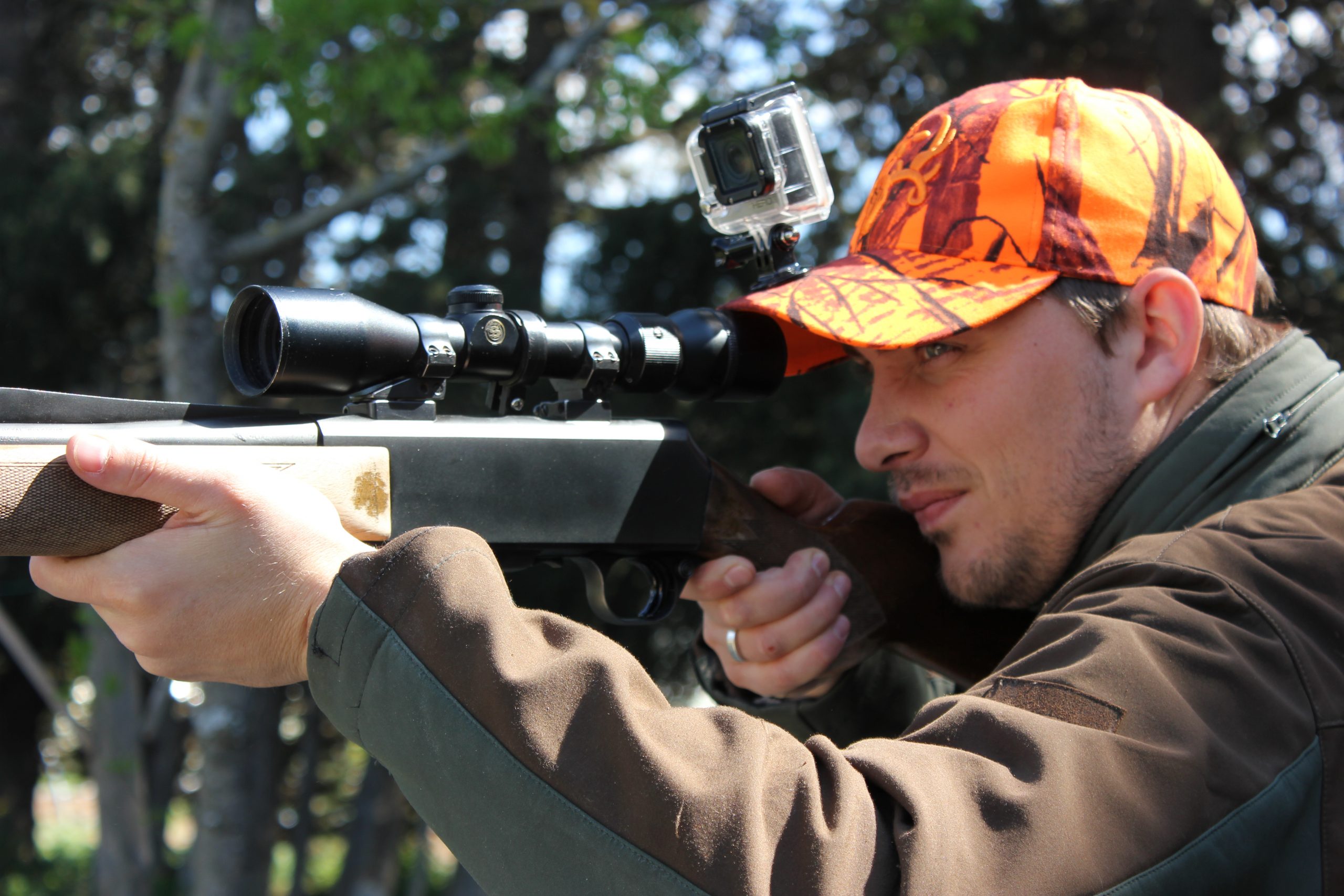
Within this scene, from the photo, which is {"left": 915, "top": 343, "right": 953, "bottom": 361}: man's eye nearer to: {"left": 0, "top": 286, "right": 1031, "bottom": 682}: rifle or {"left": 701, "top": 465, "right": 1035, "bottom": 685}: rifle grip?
{"left": 0, "top": 286, "right": 1031, "bottom": 682}: rifle

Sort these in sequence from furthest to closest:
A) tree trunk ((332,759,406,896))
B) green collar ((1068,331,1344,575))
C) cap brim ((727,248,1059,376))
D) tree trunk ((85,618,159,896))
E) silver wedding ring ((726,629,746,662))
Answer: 1. tree trunk ((332,759,406,896))
2. tree trunk ((85,618,159,896))
3. silver wedding ring ((726,629,746,662))
4. cap brim ((727,248,1059,376))
5. green collar ((1068,331,1344,575))

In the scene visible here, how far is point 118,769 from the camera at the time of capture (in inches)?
388

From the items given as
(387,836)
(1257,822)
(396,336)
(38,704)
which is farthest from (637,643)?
(38,704)

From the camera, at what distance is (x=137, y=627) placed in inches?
66.2

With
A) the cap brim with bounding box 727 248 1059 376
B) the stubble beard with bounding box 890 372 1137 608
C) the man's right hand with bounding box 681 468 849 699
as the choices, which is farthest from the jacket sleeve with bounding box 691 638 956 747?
the cap brim with bounding box 727 248 1059 376

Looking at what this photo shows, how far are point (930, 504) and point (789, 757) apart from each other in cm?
113

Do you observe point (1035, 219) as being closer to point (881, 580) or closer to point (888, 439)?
point (888, 439)

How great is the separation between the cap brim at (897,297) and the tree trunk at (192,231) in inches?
249

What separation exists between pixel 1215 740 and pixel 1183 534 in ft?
1.27

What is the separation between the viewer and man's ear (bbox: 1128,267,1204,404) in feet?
7.00

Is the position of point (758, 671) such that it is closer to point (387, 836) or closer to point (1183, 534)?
point (1183, 534)

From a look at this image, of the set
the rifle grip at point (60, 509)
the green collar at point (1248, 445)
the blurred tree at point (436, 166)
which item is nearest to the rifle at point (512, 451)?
the rifle grip at point (60, 509)

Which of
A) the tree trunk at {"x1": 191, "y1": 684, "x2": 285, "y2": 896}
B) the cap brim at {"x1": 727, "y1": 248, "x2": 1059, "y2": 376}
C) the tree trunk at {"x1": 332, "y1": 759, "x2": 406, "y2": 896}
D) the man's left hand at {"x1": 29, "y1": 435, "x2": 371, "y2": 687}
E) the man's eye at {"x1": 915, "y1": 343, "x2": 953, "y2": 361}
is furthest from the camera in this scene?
the tree trunk at {"x1": 332, "y1": 759, "x2": 406, "y2": 896}

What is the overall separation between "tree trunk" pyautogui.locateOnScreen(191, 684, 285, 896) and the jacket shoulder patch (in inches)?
298
